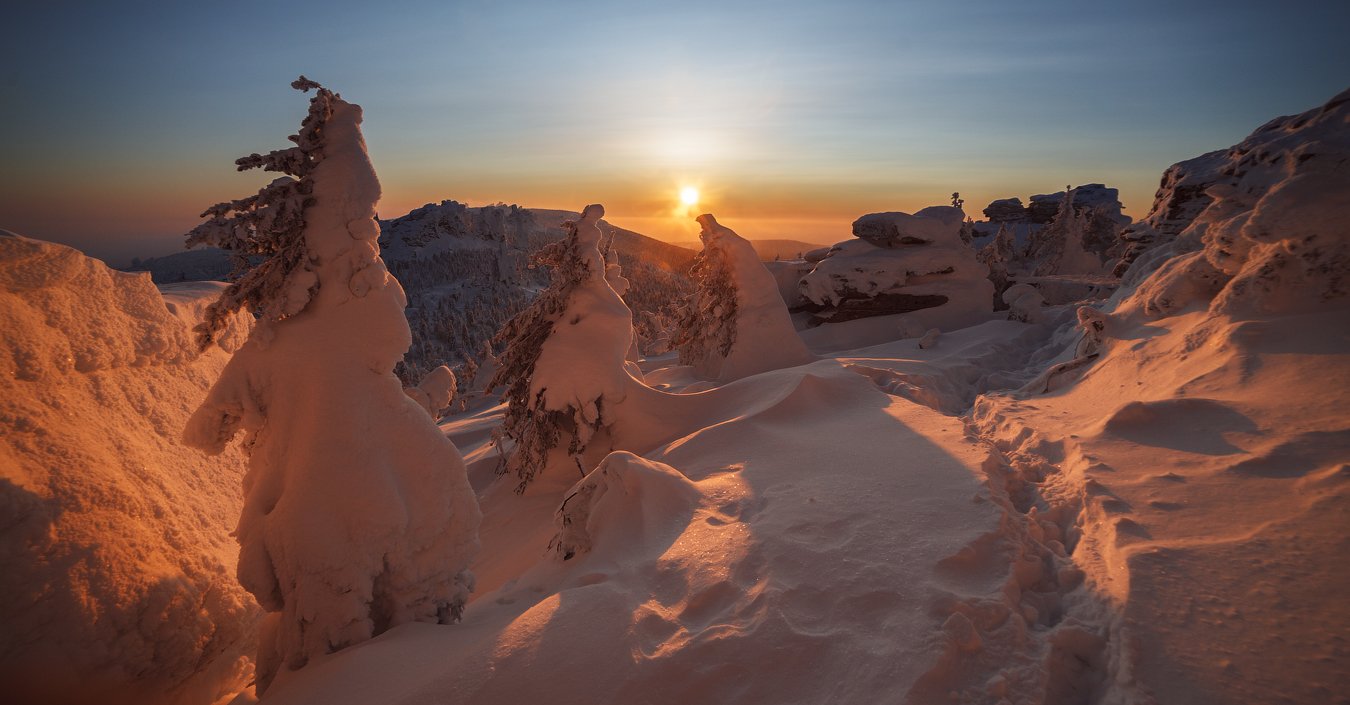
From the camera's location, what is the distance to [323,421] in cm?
423

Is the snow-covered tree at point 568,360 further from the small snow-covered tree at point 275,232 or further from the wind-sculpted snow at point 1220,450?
the wind-sculpted snow at point 1220,450

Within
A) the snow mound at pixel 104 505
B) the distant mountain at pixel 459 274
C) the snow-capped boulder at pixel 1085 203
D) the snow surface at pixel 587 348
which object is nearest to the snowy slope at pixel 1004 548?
the snow mound at pixel 104 505

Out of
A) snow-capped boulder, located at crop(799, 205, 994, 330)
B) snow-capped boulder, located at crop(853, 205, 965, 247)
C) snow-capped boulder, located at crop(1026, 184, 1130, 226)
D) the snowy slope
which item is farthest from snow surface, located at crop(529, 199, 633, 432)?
snow-capped boulder, located at crop(1026, 184, 1130, 226)

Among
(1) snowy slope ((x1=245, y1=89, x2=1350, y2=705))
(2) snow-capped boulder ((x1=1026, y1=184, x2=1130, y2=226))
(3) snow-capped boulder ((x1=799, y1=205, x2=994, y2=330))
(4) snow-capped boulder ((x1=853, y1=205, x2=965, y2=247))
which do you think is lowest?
(1) snowy slope ((x1=245, y1=89, x2=1350, y2=705))

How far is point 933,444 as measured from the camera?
20.2ft

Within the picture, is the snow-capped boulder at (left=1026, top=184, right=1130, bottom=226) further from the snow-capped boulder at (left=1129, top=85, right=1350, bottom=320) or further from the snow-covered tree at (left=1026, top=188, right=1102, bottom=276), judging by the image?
the snow-capped boulder at (left=1129, top=85, right=1350, bottom=320)

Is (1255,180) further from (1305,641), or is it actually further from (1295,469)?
(1305,641)

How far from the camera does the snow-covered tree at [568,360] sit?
8914 mm

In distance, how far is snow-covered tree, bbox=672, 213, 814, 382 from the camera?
13.8 m

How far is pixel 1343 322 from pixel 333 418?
31.1ft

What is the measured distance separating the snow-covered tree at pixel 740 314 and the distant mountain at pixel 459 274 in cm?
2834

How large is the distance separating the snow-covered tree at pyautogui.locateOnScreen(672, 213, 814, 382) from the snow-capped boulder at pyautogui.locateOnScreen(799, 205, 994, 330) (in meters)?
4.66

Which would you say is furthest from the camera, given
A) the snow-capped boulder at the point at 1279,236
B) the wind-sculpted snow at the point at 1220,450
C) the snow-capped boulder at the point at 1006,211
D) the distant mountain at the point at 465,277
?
the snow-capped boulder at the point at 1006,211

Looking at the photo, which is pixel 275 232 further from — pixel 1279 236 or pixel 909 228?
pixel 909 228
